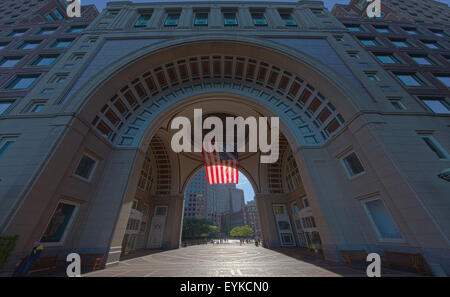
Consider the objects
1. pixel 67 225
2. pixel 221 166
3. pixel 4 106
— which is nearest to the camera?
pixel 67 225

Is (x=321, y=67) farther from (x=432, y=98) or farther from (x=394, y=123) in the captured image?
(x=432, y=98)

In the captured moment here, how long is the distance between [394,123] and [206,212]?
124 metres

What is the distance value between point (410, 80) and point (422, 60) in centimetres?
547

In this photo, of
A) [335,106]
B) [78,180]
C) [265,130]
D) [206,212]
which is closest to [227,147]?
[265,130]

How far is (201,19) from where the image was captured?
73.4ft

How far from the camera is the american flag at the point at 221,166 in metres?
25.4

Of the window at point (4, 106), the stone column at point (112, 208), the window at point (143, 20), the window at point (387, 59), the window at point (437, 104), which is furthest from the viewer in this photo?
the window at point (143, 20)

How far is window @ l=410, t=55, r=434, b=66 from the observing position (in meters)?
17.2

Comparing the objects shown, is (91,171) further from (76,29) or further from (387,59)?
(387,59)

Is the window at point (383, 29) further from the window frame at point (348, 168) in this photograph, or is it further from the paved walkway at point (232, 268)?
the paved walkway at point (232, 268)

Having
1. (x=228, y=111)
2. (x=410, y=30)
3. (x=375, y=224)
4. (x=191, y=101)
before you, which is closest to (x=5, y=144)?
(x=191, y=101)

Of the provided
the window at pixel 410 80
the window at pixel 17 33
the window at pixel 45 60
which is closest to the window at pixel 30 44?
the window at pixel 45 60

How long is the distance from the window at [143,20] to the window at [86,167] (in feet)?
60.8

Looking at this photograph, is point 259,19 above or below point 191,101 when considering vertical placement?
above
